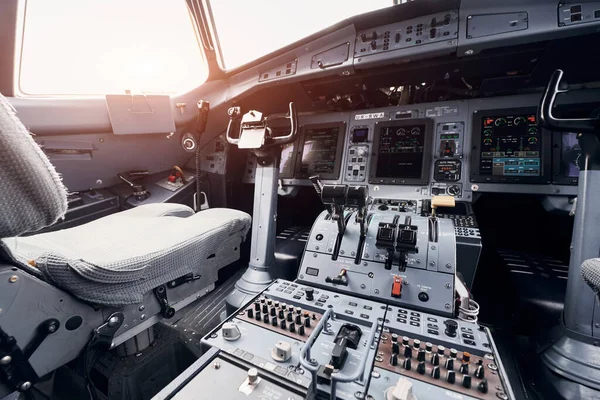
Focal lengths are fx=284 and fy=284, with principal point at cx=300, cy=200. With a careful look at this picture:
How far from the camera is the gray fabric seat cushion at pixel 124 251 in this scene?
725mm

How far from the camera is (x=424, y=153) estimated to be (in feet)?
6.51

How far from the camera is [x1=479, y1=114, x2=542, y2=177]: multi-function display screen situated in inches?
68.1

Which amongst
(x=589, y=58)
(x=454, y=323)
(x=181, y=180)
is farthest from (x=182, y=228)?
(x=589, y=58)

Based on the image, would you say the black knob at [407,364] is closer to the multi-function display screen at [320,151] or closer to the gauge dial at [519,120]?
the multi-function display screen at [320,151]

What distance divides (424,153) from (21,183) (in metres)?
2.03

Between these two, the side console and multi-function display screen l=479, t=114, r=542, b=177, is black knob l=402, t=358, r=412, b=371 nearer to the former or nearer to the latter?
the side console

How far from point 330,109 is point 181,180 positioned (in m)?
1.44

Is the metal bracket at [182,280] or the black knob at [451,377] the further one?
the metal bracket at [182,280]

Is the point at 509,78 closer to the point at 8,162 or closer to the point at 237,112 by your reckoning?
the point at 237,112

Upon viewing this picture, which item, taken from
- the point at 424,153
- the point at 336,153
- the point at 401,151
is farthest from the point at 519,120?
the point at 336,153

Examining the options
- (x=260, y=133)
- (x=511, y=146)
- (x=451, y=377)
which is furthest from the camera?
(x=511, y=146)

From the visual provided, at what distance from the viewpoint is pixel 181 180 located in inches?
94.6

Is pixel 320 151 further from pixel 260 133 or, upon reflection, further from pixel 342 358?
pixel 342 358

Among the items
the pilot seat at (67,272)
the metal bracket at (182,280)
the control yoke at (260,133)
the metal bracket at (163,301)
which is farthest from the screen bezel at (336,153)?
the metal bracket at (163,301)
